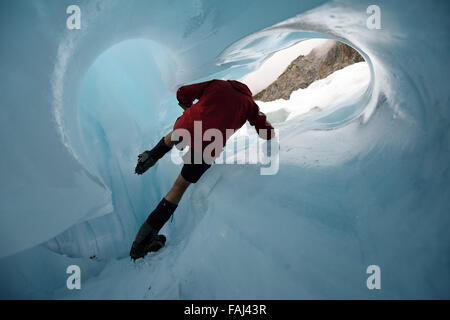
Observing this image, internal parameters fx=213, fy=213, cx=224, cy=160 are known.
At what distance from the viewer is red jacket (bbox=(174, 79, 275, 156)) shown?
1063 mm

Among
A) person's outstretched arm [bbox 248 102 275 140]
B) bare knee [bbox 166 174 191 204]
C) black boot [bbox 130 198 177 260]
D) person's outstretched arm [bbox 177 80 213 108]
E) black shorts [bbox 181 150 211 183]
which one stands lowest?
black boot [bbox 130 198 177 260]

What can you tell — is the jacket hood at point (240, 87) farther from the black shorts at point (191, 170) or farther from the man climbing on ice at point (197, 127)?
the black shorts at point (191, 170)

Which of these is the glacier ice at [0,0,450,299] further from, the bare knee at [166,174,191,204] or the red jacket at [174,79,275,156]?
the red jacket at [174,79,275,156]

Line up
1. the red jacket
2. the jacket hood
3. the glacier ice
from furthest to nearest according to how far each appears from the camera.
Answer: the jacket hood < the red jacket < the glacier ice

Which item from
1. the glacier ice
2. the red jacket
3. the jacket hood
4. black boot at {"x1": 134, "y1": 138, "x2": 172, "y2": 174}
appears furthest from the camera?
black boot at {"x1": 134, "y1": 138, "x2": 172, "y2": 174}

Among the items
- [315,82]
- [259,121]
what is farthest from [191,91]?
[315,82]

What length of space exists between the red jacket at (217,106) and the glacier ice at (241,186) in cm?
42

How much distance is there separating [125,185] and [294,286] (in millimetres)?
1487

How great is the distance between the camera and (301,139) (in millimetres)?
1854

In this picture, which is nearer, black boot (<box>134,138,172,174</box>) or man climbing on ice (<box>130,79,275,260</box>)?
man climbing on ice (<box>130,79,275,260</box>)

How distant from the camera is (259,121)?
4.20 feet

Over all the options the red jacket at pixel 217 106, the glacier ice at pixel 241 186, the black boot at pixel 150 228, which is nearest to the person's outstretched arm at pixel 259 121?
the red jacket at pixel 217 106

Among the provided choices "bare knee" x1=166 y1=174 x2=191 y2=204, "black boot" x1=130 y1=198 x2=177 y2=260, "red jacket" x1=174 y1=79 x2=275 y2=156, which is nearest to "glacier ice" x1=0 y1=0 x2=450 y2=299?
"black boot" x1=130 y1=198 x2=177 y2=260
